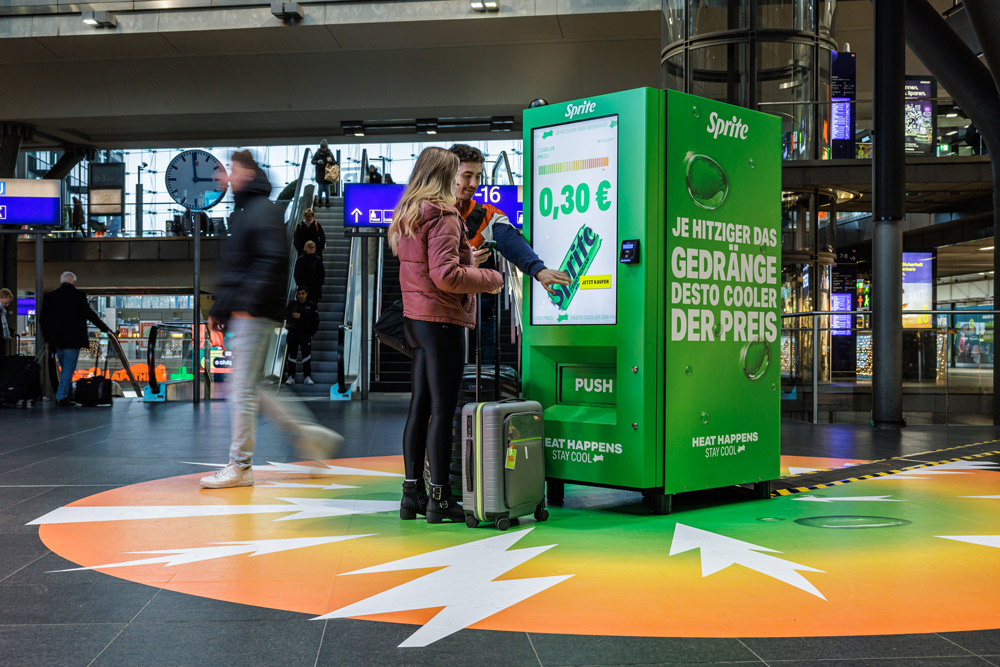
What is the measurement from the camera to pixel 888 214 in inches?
397

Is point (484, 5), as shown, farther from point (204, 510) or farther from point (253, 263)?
point (204, 510)

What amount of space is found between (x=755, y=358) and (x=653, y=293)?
911mm

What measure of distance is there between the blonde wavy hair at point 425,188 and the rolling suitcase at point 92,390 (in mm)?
8953

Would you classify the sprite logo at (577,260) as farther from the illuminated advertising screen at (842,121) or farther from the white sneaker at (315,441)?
the illuminated advertising screen at (842,121)

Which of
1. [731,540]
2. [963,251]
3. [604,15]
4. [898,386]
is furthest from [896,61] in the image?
[963,251]

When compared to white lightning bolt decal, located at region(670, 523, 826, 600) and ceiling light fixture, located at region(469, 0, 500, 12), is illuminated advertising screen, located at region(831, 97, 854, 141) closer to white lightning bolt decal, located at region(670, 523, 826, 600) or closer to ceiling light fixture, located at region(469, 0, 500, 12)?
ceiling light fixture, located at region(469, 0, 500, 12)

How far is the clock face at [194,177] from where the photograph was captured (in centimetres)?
2166

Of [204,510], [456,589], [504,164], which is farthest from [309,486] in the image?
[504,164]

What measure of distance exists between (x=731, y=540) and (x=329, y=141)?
18.5 m

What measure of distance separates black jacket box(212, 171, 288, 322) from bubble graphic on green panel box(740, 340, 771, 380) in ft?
8.40

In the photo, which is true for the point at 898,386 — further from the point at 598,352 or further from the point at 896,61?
the point at 598,352

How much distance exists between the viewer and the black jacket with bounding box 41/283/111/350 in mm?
11742

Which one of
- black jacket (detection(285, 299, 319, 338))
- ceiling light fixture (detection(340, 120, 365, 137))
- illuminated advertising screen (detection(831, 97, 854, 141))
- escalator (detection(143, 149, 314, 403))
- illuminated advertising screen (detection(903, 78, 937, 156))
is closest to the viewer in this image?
escalator (detection(143, 149, 314, 403))

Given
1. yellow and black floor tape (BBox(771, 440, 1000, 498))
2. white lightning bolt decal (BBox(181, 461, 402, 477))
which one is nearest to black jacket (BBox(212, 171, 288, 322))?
white lightning bolt decal (BBox(181, 461, 402, 477))
